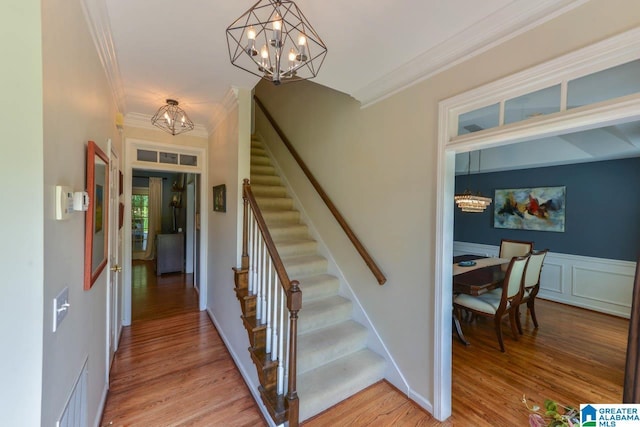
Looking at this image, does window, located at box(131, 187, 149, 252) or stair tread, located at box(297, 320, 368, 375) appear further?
window, located at box(131, 187, 149, 252)

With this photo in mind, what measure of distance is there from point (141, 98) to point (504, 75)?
129 inches

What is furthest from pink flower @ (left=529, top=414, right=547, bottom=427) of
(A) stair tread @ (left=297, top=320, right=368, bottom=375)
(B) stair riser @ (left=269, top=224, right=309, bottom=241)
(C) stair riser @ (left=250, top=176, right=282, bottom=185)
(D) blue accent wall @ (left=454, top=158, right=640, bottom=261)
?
(D) blue accent wall @ (left=454, top=158, right=640, bottom=261)

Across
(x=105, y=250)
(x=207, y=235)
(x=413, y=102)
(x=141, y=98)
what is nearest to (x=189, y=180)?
(x=207, y=235)

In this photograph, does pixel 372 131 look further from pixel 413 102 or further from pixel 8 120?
pixel 8 120

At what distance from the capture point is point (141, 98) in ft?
9.11

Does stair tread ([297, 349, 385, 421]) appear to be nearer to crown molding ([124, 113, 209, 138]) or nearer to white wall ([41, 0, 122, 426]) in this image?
white wall ([41, 0, 122, 426])

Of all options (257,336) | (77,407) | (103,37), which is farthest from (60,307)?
(103,37)

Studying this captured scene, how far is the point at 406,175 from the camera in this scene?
2115 mm

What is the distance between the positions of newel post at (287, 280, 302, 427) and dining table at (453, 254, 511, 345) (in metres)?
2.19

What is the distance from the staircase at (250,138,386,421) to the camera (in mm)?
2033

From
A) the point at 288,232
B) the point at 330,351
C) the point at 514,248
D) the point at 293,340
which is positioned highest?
the point at 288,232

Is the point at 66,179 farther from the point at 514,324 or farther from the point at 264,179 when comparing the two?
the point at 514,324

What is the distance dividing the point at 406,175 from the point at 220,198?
2.04m

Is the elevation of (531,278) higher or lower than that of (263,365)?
higher
